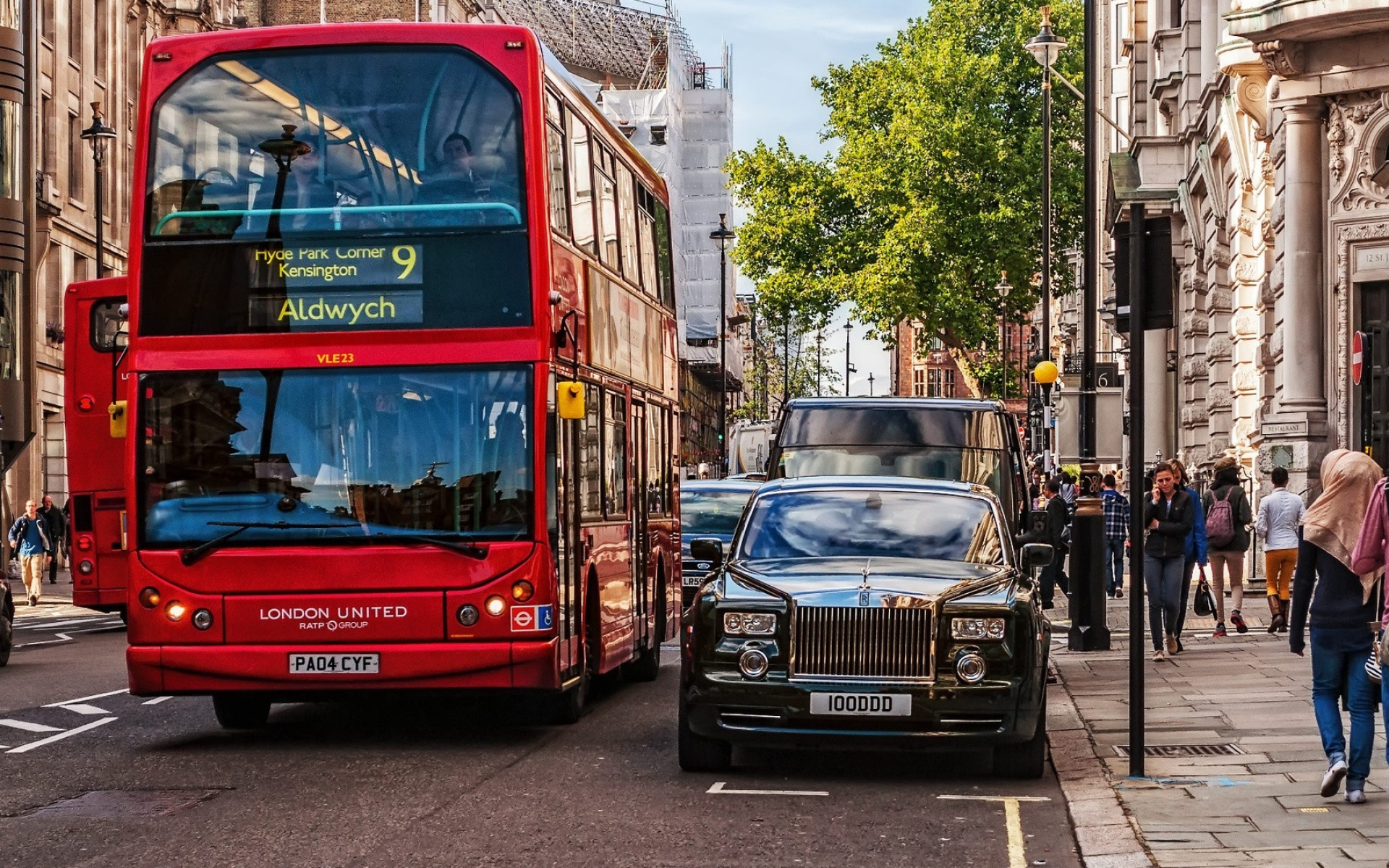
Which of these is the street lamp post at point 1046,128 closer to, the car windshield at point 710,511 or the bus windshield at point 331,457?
the car windshield at point 710,511

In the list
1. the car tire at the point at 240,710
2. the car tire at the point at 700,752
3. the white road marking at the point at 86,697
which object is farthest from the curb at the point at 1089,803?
the white road marking at the point at 86,697

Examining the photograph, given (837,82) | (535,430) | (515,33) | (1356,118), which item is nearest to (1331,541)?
(535,430)

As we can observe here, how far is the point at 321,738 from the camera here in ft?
44.7

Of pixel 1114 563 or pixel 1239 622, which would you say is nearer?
pixel 1239 622

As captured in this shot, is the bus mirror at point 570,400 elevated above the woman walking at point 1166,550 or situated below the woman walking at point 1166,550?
above

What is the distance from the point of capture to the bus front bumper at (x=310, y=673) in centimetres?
1245

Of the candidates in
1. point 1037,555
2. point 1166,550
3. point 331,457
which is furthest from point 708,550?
point 1166,550

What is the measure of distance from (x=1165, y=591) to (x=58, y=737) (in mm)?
9659

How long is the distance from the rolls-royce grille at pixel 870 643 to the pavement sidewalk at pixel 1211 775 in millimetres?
1050

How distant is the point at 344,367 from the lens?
1255 centimetres

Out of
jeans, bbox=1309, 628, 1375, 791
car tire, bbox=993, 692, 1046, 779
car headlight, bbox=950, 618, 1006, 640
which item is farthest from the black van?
jeans, bbox=1309, 628, 1375, 791

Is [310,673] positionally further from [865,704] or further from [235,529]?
[865,704]

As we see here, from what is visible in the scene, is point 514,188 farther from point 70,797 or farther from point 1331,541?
point 1331,541

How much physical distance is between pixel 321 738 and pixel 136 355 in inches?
108
